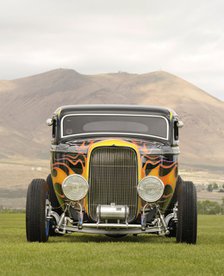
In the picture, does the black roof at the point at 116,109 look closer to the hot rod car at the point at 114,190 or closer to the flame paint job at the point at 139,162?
the hot rod car at the point at 114,190

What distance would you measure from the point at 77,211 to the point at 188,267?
4.73 metres

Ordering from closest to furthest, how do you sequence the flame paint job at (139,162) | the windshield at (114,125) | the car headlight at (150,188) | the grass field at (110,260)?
1. the grass field at (110,260)
2. the car headlight at (150,188)
3. the flame paint job at (139,162)
4. the windshield at (114,125)

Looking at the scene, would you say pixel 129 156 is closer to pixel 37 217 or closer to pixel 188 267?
pixel 37 217

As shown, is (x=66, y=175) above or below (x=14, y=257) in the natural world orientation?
above

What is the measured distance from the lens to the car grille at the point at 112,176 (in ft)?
46.3

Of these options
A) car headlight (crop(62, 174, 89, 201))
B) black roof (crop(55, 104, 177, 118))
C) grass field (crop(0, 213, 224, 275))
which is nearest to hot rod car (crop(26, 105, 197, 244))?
car headlight (crop(62, 174, 89, 201))

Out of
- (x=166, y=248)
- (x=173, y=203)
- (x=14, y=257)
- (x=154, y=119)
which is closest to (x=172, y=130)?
(x=154, y=119)

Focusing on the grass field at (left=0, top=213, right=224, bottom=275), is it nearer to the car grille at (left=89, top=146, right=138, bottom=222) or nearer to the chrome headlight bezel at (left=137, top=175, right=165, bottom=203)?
the chrome headlight bezel at (left=137, top=175, right=165, bottom=203)

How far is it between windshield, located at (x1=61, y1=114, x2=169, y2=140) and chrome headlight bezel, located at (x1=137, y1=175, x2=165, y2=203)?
164 cm

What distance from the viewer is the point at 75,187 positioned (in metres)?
14.2

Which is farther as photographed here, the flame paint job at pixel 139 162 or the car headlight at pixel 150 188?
the flame paint job at pixel 139 162

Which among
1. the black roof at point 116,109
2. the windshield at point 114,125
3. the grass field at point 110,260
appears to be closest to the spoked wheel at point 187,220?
the grass field at point 110,260

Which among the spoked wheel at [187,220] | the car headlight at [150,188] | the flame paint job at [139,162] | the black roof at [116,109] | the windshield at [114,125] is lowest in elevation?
the spoked wheel at [187,220]

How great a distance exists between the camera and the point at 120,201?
14.3 meters
